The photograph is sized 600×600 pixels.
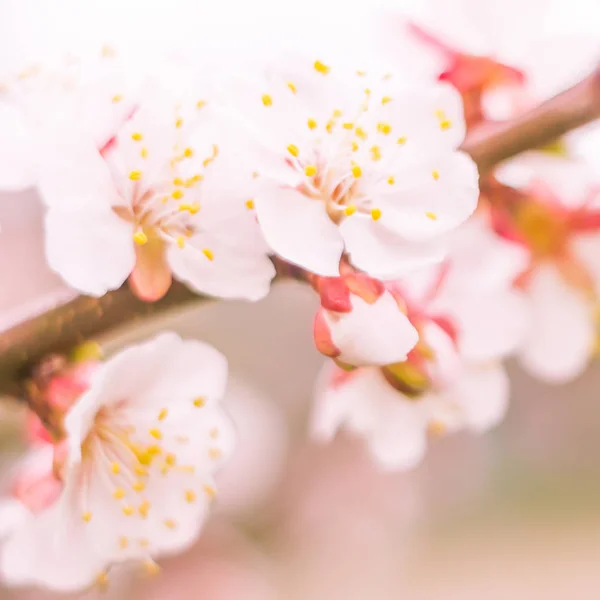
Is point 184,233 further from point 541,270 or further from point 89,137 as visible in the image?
point 541,270

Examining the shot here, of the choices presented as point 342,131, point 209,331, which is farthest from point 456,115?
point 209,331

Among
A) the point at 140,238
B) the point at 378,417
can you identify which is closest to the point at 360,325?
the point at 140,238

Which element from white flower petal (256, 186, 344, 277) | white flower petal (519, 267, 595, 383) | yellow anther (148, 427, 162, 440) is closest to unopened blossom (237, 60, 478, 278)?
white flower petal (256, 186, 344, 277)

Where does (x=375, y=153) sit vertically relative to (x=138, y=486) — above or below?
above

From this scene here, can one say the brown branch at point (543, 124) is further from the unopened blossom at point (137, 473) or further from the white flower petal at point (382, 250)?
the unopened blossom at point (137, 473)

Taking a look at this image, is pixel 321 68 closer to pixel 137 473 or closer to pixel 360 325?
pixel 360 325

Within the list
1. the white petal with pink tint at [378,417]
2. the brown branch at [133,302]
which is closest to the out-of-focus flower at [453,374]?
the white petal with pink tint at [378,417]

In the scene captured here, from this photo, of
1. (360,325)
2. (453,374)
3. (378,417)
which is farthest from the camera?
(378,417)

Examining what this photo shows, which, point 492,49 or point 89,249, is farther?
point 492,49

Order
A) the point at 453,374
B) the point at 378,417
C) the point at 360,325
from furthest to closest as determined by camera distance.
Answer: the point at 378,417 < the point at 453,374 < the point at 360,325
